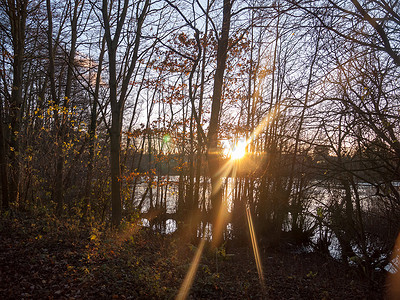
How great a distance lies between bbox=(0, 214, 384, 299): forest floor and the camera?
3.94m

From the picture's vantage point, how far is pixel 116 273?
14.6 feet

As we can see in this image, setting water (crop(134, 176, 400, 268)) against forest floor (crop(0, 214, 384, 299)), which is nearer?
forest floor (crop(0, 214, 384, 299))

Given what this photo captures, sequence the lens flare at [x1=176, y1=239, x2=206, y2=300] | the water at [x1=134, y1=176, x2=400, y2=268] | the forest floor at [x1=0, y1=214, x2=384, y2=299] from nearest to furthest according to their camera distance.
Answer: the forest floor at [x1=0, y1=214, x2=384, y2=299] → the lens flare at [x1=176, y1=239, x2=206, y2=300] → the water at [x1=134, y1=176, x2=400, y2=268]

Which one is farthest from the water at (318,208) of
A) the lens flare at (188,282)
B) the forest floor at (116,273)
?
the lens flare at (188,282)

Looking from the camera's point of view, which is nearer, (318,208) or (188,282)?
(188,282)

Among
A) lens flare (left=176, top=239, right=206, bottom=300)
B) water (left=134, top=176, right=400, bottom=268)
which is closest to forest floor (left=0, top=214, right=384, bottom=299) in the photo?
lens flare (left=176, top=239, right=206, bottom=300)

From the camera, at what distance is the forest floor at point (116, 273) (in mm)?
3936

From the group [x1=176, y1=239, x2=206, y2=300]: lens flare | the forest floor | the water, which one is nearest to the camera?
the forest floor

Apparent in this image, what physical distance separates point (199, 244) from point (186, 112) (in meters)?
8.87

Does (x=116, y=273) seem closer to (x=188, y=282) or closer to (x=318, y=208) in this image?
(x=188, y=282)

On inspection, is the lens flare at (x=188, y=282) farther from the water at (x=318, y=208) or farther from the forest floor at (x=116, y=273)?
the water at (x=318, y=208)

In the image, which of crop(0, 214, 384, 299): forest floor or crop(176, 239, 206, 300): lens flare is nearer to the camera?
crop(0, 214, 384, 299): forest floor

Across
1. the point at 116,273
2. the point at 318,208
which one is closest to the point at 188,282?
the point at 116,273

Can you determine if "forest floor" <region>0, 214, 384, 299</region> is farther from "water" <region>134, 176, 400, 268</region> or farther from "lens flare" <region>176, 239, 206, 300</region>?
"water" <region>134, 176, 400, 268</region>
